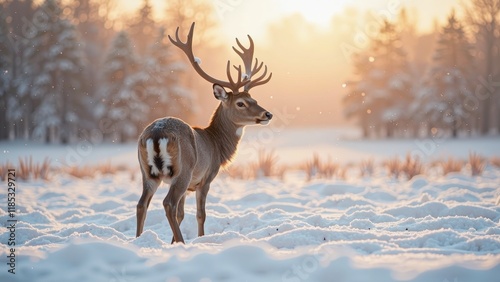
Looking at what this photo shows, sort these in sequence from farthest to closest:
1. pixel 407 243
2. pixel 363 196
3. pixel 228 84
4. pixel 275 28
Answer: pixel 275 28 < pixel 363 196 < pixel 228 84 < pixel 407 243

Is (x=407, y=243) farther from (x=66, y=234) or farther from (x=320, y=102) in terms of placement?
(x=320, y=102)

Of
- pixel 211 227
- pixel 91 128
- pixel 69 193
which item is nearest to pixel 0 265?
pixel 211 227

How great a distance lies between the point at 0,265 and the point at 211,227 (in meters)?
3.03

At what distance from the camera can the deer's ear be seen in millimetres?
6977

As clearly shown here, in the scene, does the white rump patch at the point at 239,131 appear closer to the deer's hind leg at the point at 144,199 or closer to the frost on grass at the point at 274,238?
the frost on grass at the point at 274,238

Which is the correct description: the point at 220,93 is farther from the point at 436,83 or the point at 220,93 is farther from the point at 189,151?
the point at 436,83

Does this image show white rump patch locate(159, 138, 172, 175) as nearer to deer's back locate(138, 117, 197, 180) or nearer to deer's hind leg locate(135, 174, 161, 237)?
deer's back locate(138, 117, 197, 180)

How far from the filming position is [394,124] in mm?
39812

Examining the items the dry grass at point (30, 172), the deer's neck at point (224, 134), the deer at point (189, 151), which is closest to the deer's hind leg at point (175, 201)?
the deer at point (189, 151)

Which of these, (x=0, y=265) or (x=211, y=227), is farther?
(x=211, y=227)

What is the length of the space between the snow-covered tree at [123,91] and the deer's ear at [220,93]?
1071 inches

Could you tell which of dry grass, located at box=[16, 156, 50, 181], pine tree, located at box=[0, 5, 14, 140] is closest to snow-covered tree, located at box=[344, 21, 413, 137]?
pine tree, located at box=[0, 5, 14, 140]

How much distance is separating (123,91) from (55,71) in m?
4.74

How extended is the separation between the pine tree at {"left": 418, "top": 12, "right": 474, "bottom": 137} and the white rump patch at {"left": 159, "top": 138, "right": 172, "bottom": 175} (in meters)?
33.4
